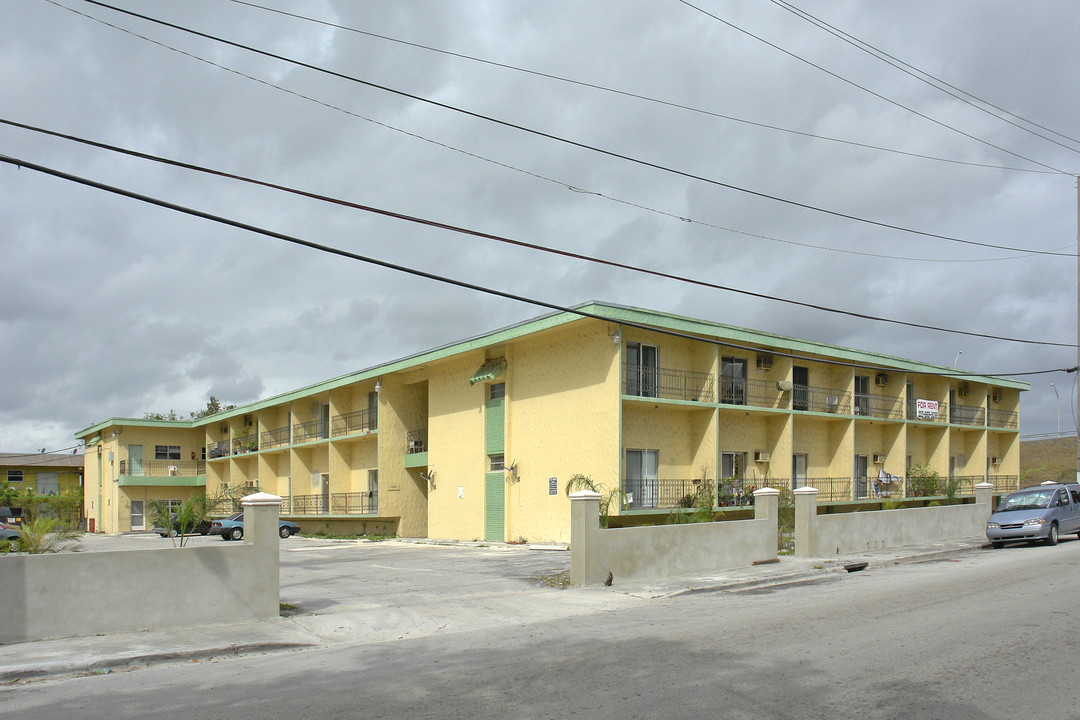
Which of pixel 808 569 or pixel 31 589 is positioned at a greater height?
pixel 31 589

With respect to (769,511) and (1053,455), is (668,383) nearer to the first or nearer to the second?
(769,511)

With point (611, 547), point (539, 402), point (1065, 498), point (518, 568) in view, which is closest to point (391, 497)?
point (539, 402)

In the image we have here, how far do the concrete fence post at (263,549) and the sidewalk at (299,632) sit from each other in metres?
0.33

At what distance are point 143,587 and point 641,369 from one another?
16669 mm

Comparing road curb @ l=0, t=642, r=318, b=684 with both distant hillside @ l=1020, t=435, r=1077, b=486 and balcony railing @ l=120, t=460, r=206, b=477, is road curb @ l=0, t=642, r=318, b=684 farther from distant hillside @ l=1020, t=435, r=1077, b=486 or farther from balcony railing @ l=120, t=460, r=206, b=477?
distant hillside @ l=1020, t=435, r=1077, b=486

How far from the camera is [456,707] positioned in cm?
742

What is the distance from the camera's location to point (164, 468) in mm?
55250

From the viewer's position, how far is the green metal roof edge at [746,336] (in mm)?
23812

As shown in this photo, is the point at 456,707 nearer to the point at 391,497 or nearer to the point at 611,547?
the point at 611,547

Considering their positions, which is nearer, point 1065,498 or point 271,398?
point 1065,498

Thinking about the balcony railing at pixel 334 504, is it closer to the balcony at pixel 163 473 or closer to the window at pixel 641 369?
the balcony at pixel 163 473

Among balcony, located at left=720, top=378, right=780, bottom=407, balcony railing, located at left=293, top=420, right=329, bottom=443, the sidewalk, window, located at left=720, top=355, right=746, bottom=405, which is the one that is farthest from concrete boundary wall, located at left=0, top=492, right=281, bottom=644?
balcony railing, located at left=293, top=420, right=329, bottom=443

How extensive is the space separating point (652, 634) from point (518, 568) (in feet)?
31.1


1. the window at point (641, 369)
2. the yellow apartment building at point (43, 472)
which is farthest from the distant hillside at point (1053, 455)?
the yellow apartment building at point (43, 472)
